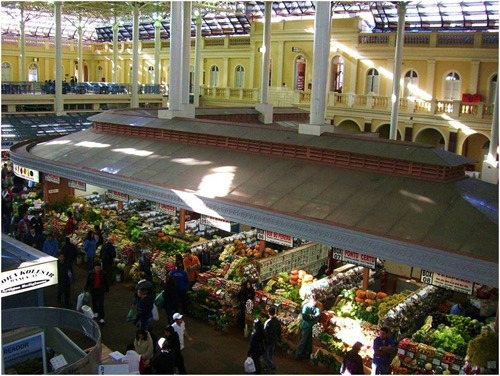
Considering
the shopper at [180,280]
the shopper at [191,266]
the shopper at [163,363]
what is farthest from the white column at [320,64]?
the shopper at [163,363]

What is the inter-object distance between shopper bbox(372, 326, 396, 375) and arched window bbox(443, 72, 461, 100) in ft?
75.9

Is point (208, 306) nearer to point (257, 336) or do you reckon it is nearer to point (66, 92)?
point (257, 336)

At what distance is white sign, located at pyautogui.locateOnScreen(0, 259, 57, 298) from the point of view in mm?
7934

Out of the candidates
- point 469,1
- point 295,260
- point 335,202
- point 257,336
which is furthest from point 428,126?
point 257,336

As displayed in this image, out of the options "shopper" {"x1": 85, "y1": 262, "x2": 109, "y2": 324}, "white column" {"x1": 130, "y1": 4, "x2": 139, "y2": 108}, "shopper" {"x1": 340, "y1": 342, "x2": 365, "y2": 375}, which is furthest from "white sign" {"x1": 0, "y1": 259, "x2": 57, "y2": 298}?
"white column" {"x1": 130, "y1": 4, "x2": 139, "y2": 108}

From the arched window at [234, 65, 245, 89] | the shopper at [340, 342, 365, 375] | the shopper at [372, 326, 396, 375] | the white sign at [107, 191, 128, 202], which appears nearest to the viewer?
the shopper at [340, 342, 365, 375]

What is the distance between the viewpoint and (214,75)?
44688mm

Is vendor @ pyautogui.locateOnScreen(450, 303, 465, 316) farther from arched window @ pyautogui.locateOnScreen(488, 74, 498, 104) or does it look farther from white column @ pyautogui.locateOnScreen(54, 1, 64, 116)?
white column @ pyautogui.locateOnScreen(54, 1, 64, 116)

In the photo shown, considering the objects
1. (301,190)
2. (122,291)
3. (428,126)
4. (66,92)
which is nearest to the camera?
(301,190)

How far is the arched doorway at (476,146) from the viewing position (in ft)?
95.9

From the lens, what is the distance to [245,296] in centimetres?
1180

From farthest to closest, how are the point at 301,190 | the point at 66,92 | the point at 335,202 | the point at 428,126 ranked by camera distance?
the point at 66,92
the point at 428,126
the point at 301,190
the point at 335,202

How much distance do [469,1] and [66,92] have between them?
74.5ft

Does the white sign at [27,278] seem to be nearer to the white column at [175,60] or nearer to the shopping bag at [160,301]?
the shopping bag at [160,301]
